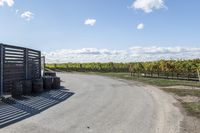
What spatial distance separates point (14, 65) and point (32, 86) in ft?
5.95

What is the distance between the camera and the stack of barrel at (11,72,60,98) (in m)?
17.4

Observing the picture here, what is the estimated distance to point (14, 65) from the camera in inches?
778

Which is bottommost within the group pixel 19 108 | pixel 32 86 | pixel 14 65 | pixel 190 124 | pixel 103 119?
pixel 190 124

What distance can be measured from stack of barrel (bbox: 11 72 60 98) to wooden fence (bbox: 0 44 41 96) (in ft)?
2.63

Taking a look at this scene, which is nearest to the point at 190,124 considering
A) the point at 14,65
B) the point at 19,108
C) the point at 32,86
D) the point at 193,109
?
the point at 193,109

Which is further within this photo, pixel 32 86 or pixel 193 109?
pixel 32 86

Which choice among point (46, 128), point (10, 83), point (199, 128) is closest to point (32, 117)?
point (46, 128)

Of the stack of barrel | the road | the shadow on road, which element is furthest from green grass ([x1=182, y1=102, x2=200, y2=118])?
the stack of barrel

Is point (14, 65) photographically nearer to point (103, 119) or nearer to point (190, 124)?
point (103, 119)

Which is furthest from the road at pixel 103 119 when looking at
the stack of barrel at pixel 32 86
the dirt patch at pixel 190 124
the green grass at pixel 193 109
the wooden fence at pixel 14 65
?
the wooden fence at pixel 14 65

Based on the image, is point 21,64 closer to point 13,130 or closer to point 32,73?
point 32,73

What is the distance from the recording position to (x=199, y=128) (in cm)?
992

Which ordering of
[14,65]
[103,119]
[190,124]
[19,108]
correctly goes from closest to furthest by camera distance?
1. [190,124]
2. [103,119]
3. [19,108]
4. [14,65]

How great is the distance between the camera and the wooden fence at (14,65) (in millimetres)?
17797
